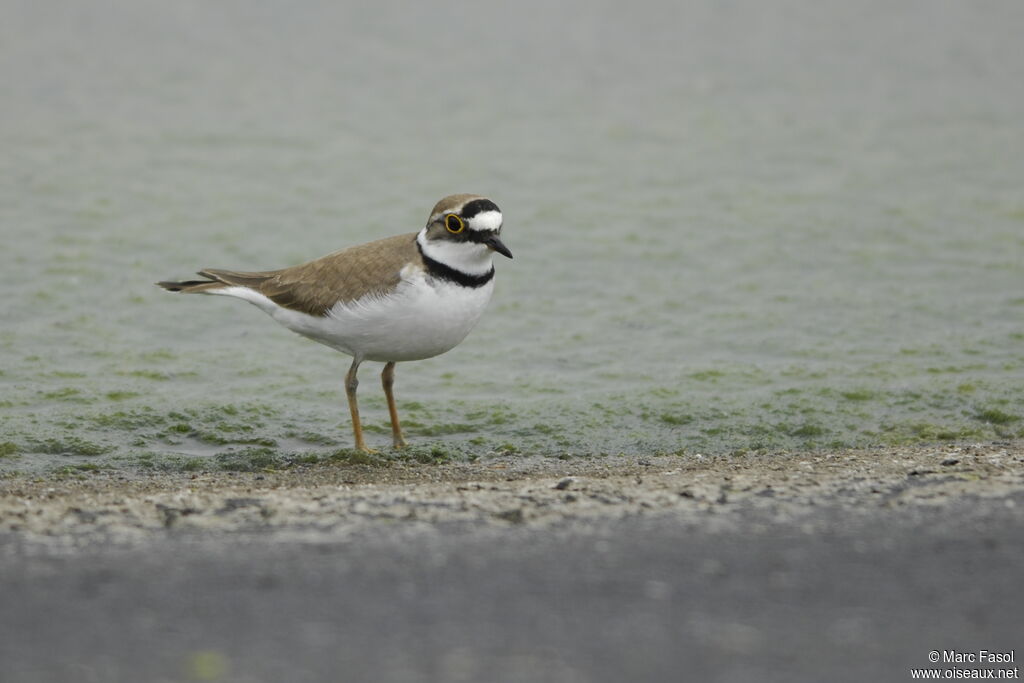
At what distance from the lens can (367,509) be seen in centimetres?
598

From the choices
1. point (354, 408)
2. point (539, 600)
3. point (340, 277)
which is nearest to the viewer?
point (539, 600)

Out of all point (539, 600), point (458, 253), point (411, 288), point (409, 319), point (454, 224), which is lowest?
point (539, 600)

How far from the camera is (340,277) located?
8.12 meters

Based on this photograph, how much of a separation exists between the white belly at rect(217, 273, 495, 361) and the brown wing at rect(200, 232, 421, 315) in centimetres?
7

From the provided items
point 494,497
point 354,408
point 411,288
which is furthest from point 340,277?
point 494,497

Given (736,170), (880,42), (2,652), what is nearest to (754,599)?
(2,652)

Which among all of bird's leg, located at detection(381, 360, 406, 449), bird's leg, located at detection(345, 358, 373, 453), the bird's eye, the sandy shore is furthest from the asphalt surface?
bird's leg, located at detection(381, 360, 406, 449)

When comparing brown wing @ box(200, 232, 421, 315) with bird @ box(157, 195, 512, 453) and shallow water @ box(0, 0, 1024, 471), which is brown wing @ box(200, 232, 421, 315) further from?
shallow water @ box(0, 0, 1024, 471)

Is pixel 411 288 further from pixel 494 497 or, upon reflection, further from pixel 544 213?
pixel 544 213

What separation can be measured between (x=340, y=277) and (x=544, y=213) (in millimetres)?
5238

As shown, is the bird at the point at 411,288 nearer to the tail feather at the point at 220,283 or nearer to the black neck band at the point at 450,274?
the black neck band at the point at 450,274

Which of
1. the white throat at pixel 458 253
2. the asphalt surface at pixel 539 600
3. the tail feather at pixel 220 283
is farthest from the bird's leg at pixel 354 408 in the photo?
the asphalt surface at pixel 539 600

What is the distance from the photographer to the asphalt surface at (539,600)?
4.51 meters

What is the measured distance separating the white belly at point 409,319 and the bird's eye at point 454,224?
0.30m
